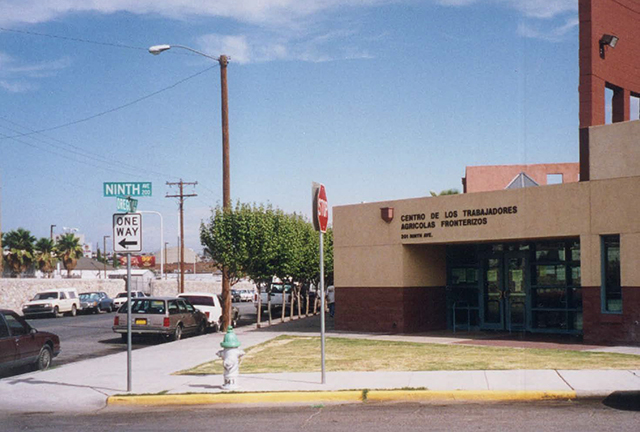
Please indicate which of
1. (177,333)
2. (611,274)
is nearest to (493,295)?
(611,274)

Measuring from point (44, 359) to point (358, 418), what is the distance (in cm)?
918

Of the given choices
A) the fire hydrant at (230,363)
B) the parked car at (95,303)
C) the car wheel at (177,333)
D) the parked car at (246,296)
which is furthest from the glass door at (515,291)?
the parked car at (246,296)

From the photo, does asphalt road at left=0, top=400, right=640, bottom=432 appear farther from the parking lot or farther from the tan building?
the tan building

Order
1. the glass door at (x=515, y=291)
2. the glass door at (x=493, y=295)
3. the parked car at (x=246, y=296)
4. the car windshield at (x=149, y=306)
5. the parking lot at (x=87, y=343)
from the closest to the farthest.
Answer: the parking lot at (x=87, y=343)
the glass door at (x=515, y=291)
the glass door at (x=493, y=295)
the car windshield at (x=149, y=306)
the parked car at (x=246, y=296)

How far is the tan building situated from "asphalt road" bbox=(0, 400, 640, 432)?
8.37 metres

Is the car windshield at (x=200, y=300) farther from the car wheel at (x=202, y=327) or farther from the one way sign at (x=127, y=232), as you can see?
the one way sign at (x=127, y=232)

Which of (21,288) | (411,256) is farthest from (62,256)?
(411,256)

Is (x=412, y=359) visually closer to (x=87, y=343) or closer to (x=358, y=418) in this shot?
(x=358, y=418)

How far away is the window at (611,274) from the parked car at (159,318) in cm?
1290

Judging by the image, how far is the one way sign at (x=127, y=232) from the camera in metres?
12.0

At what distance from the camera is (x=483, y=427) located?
872 centimetres

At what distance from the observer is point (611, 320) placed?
17516 millimetres

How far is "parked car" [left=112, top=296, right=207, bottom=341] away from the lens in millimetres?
23297

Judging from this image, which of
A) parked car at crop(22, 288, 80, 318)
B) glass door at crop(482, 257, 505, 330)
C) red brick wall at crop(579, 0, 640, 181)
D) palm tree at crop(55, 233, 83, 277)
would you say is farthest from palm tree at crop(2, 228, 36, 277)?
red brick wall at crop(579, 0, 640, 181)
